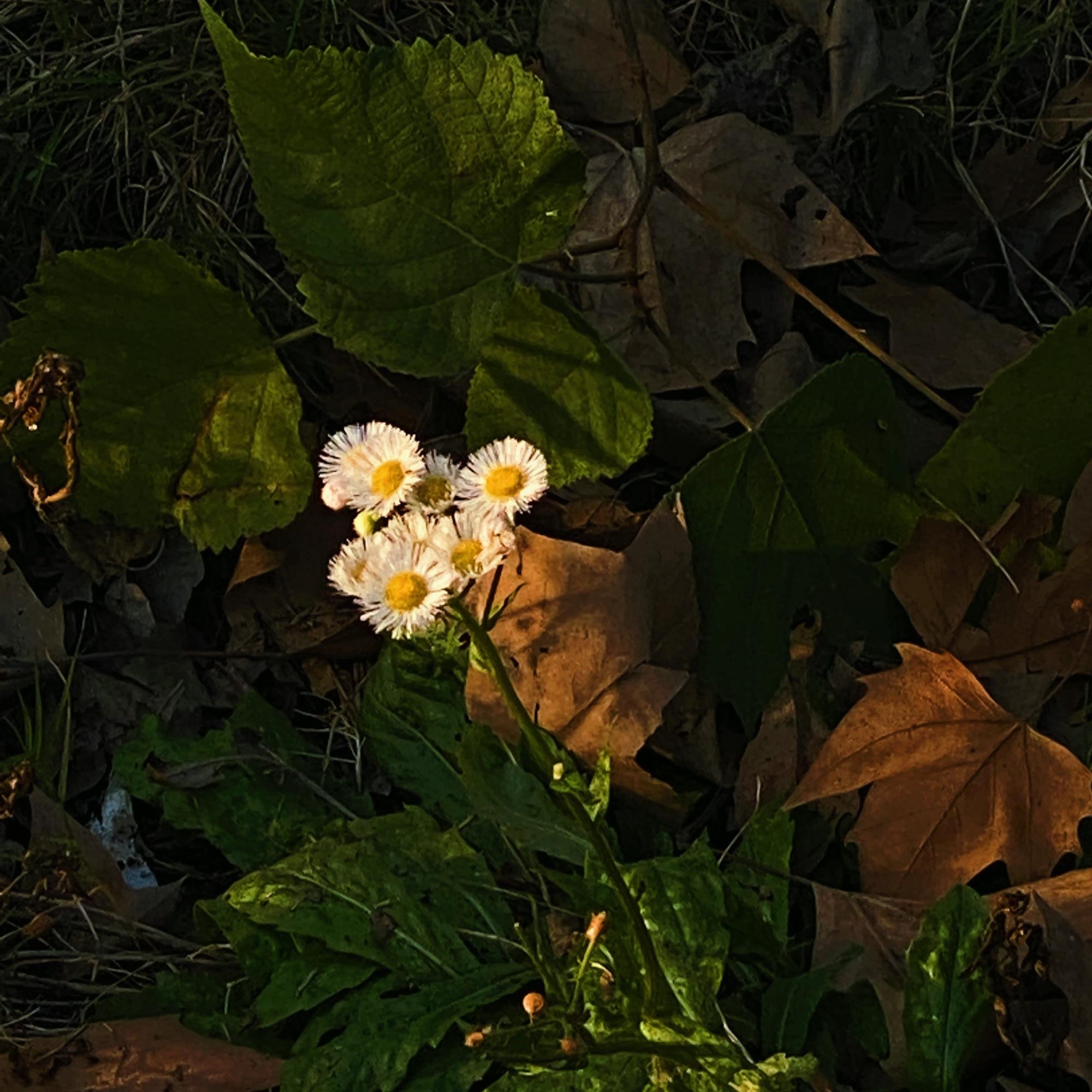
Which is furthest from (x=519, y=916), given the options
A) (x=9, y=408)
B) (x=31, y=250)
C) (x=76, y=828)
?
(x=31, y=250)

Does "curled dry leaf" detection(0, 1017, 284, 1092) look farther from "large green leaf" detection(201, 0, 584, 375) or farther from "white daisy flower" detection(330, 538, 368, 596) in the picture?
"large green leaf" detection(201, 0, 584, 375)

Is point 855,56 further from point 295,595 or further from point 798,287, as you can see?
point 295,595

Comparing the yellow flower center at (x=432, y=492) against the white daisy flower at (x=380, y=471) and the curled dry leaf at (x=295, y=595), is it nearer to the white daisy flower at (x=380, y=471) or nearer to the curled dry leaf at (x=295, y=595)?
the white daisy flower at (x=380, y=471)

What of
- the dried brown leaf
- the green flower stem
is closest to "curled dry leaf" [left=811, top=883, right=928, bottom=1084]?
the green flower stem

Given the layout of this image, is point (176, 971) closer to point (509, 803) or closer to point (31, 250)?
point (509, 803)

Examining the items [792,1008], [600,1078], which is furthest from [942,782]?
[600,1078]
